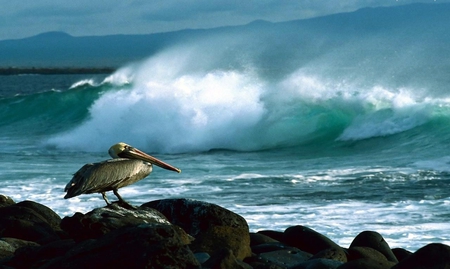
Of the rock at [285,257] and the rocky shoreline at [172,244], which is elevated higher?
the rocky shoreline at [172,244]

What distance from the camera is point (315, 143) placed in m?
20.9

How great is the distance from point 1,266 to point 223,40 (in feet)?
121

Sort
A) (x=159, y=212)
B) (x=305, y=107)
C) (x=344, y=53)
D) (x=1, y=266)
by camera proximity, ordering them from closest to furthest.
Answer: (x=1, y=266) → (x=159, y=212) → (x=305, y=107) → (x=344, y=53)

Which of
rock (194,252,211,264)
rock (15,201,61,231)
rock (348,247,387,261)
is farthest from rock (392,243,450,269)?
rock (15,201,61,231)

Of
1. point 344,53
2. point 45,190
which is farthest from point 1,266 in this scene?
point 344,53

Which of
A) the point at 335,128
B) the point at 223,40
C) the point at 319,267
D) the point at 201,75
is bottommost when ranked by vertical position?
the point at 319,267

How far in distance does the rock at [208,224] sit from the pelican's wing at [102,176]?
1.08 feet

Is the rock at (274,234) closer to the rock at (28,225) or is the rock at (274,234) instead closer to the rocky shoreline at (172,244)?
the rocky shoreline at (172,244)

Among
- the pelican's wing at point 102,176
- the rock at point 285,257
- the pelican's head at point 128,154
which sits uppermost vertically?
the pelican's head at point 128,154

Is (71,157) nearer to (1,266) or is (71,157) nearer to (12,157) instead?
(12,157)

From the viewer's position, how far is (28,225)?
7801mm

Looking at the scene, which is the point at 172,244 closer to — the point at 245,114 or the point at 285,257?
the point at 285,257

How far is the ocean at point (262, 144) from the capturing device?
11.0 metres

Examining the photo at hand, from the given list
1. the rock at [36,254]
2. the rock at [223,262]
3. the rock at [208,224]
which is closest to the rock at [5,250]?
the rock at [36,254]
